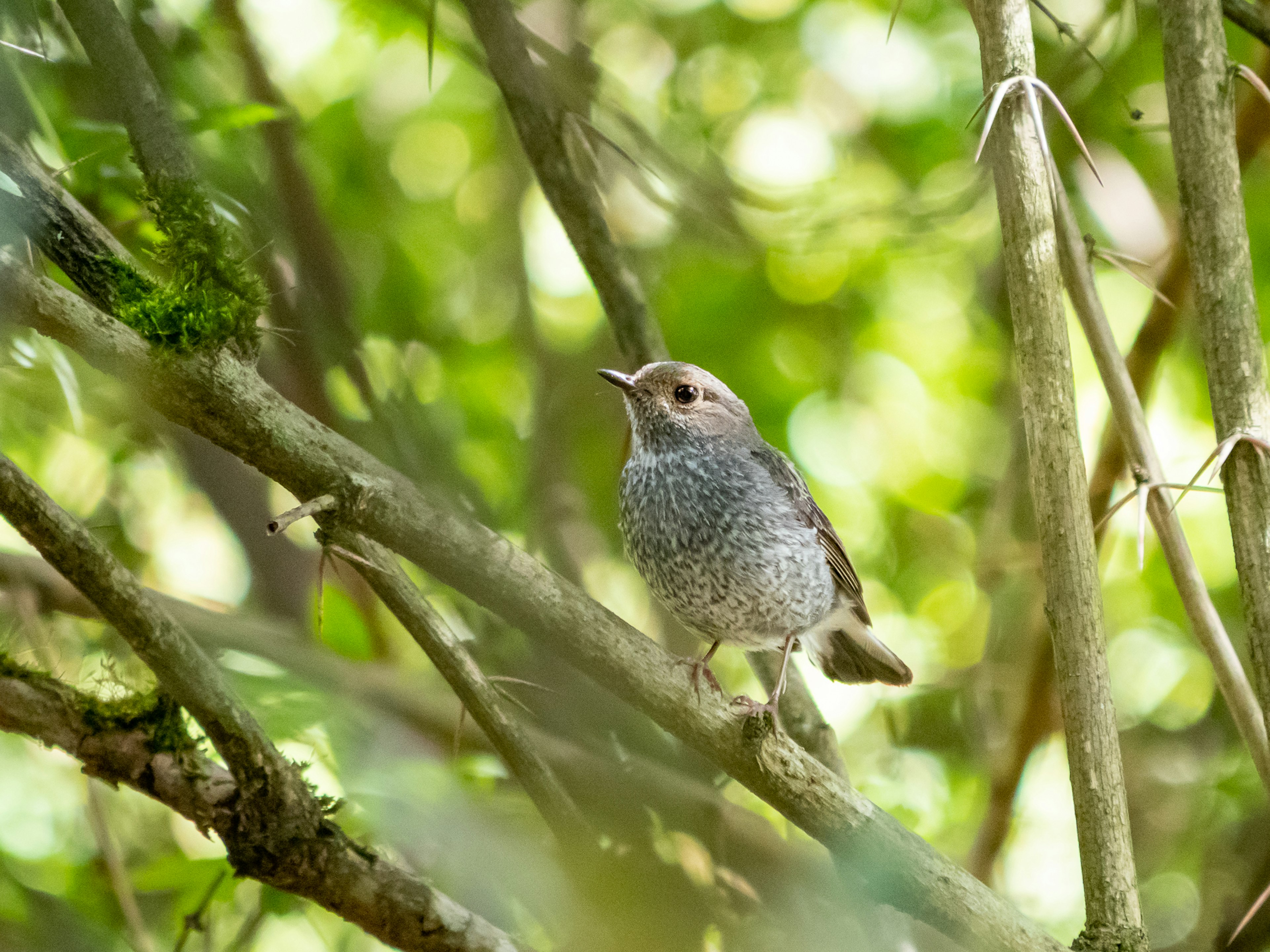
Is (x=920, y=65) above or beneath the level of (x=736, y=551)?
above

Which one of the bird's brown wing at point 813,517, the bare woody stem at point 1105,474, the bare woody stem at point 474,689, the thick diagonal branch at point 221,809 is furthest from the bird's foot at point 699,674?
the bare woody stem at point 1105,474

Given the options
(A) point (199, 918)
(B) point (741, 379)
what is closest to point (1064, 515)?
(A) point (199, 918)

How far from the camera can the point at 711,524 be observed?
11.3 ft

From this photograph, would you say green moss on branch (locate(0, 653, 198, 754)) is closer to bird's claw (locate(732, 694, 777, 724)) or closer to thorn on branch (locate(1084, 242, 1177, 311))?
bird's claw (locate(732, 694, 777, 724))

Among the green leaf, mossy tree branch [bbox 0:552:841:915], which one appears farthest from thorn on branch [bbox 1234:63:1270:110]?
the green leaf

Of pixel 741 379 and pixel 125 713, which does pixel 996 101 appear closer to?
pixel 125 713

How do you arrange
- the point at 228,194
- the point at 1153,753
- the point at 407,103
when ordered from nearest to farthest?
the point at 228,194 < the point at 1153,753 < the point at 407,103

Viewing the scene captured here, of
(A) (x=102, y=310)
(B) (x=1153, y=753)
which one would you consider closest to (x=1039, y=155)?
(A) (x=102, y=310)

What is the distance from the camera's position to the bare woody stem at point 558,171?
10.4 feet

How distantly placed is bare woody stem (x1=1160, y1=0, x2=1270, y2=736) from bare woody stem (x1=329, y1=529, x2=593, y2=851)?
5.43 feet

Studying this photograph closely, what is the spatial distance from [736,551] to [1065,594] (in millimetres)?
1145

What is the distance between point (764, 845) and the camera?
12.7 ft

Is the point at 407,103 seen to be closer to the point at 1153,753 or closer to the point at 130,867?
the point at 130,867

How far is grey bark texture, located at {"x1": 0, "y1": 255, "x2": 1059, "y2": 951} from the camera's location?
77.1 inches
